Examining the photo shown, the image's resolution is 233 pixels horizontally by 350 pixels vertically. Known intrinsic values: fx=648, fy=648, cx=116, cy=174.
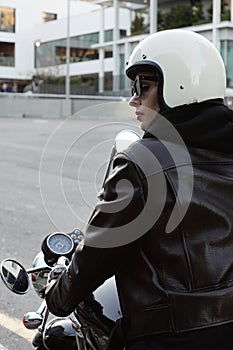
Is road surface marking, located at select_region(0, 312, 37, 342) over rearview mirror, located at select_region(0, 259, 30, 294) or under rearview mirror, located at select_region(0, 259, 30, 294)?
under

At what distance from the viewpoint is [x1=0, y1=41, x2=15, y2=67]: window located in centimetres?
7244

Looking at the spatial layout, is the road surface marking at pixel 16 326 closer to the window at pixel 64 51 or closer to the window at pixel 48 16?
the window at pixel 64 51

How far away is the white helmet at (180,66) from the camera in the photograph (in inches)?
76.8

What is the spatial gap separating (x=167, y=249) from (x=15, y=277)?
0.66 meters

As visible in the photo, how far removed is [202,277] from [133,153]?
382 millimetres

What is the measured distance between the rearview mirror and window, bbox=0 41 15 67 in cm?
7203

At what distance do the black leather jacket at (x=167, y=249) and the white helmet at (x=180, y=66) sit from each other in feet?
0.51

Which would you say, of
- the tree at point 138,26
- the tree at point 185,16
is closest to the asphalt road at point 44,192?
the tree at point 185,16

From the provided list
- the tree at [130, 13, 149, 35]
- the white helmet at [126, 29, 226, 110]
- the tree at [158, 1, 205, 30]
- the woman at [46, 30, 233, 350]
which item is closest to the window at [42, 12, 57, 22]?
the tree at [130, 13, 149, 35]

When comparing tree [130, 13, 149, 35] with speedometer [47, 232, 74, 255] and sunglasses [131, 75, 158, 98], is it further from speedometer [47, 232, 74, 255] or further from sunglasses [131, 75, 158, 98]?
sunglasses [131, 75, 158, 98]

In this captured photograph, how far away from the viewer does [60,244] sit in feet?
7.33

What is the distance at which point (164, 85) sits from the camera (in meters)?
1.94

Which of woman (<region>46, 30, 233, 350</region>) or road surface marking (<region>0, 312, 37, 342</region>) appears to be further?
road surface marking (<region>0, 312, 37, 342</region>)

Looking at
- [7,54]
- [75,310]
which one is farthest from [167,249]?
[7,54]
